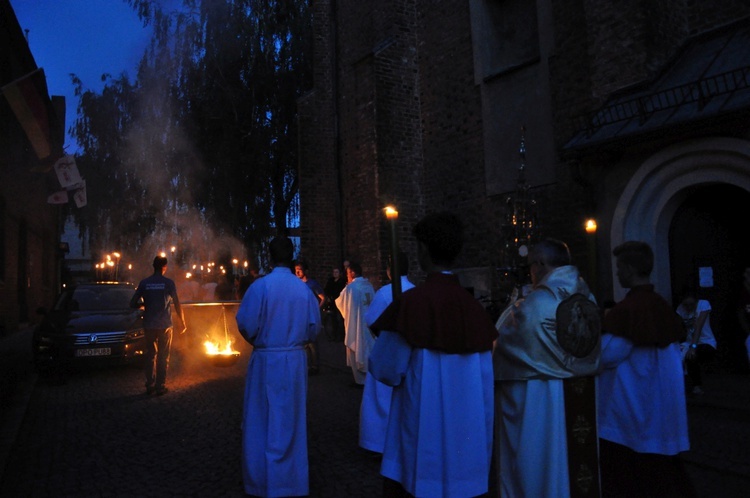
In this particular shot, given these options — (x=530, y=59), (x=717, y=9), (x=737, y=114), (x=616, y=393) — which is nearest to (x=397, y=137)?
(x=530, y=59)

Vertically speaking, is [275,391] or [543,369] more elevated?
[543,369]

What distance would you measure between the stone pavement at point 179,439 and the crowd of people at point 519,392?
0.85m

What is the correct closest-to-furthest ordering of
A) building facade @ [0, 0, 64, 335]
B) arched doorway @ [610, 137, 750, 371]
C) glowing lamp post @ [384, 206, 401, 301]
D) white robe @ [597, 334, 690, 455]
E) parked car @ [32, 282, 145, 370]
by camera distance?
glowing lamp post @ [384, 206, 401, 301], white robe @ [597, 334, 690, 455], arched doorway @ [610, 137, 750, 371], parked car @ [32, 282, 145, 370], building facade @ [0, 0, 64, 335]

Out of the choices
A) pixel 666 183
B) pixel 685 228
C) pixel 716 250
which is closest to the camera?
pixel 666 183

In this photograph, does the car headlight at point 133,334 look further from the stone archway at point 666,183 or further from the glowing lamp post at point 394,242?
the glowing lamp post at point 394,242

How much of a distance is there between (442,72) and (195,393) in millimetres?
9472

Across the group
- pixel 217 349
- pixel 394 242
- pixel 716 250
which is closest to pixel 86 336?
pixel 217 349

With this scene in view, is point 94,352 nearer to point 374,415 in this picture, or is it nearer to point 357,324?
point 357,324

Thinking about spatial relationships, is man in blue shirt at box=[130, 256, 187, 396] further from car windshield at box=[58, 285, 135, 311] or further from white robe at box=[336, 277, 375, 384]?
car windshield at box=[58, 285, 135, 311]

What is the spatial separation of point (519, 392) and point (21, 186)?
68.3ft

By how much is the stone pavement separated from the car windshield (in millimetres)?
1736

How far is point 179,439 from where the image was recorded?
6.21m

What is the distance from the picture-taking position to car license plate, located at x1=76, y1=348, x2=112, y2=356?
10078mm

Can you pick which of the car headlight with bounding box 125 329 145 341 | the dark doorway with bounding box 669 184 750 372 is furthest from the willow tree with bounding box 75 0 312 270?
the dark doorway with bounding box 669 184 750 372
